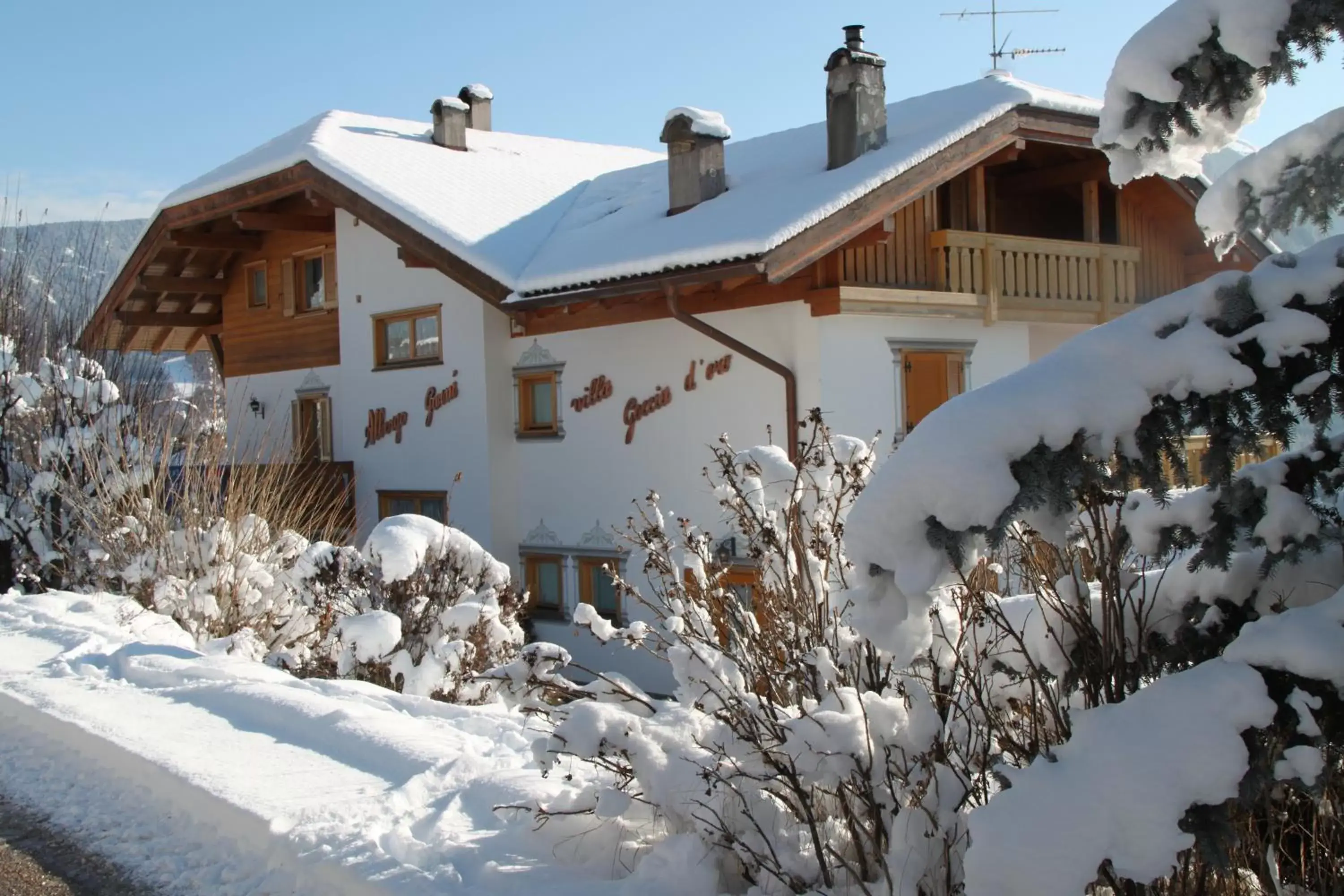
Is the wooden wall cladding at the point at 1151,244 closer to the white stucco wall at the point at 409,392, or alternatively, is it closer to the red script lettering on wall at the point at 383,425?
the white stucco wall at the point at 409,392

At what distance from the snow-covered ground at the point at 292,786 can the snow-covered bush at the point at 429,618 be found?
2.97 ft

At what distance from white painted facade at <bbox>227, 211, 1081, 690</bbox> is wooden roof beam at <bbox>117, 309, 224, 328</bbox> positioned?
3.40m

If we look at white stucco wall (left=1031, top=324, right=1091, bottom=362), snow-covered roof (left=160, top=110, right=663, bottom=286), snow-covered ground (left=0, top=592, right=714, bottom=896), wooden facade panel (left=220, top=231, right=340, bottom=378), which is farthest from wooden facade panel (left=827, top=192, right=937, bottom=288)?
wooden facade panel (left=220, top=231, right=340, bottom=378)

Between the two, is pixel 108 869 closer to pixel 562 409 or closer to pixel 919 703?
pixel 919 703

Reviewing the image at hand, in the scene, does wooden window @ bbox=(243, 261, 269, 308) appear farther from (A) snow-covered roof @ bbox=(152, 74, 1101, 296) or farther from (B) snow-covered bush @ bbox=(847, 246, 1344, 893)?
(B) snow-covered bush @ bbox=(847, 246, 1344, 893)

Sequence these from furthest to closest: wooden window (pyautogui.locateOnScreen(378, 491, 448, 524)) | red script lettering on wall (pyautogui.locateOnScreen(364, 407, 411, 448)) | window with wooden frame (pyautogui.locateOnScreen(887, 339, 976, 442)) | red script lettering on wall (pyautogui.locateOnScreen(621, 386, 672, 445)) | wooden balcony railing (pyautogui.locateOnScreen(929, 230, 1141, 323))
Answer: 1. red script lettering on wall (pyautogui.locateOnScreen(364, 407, 411, 448))
2. wooden window (pyautogui.locateOnScreen(378, 491, 448, 524))
3. red script lettering on wall (pyautogui.locateOnScreen(621, 386, 672, 445))
4. wooden balcony railing (pyautogui.locateOnScreen(929, 230, 1141, 323))
5. window with wooden frame (pyautogui.locateOnScreen(887, 339, 976, 442))

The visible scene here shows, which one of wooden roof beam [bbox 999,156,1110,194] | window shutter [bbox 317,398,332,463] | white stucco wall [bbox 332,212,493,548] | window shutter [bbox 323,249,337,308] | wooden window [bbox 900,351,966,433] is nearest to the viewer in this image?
wooden window [bbox 900,351,966,433]

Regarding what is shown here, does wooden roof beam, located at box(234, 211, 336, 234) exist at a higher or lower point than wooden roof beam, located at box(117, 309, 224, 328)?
higher

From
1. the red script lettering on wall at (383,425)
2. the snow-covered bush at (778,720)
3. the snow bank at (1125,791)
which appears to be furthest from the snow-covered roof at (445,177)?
the snow bank at (1125,791)

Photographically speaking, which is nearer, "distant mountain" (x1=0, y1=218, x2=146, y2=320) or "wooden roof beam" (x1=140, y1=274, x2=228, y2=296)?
"distant mountain" (x1=0, y1=218, x2=146, y2=320)

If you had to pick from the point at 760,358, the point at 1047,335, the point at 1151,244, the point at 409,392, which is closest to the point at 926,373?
the point at 760,358

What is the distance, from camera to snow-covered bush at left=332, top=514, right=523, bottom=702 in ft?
29.8

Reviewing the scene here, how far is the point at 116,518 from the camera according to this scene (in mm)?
12133

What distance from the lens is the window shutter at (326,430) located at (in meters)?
19.9
